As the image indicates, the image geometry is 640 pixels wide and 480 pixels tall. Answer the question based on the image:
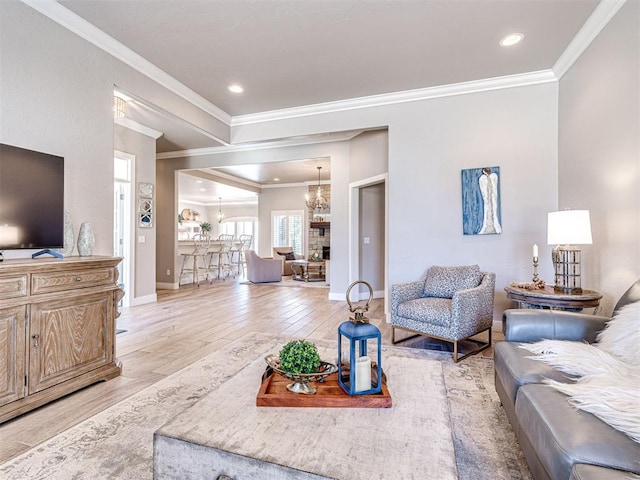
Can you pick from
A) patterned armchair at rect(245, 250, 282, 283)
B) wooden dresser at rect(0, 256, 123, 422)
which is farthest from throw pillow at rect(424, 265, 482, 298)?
patterned armchair at rect(245, 250, 282, 283)

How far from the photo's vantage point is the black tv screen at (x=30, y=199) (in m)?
2.29

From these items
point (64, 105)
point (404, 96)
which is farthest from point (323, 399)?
point (404, 96)

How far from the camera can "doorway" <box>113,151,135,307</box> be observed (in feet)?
16.9

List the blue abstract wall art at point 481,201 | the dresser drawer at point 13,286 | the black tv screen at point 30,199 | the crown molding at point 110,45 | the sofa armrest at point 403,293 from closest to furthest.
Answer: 1. the dresser drawer at point 13,286
2. the black tv screen at point 30,199
3. the crown molding at point 110,45
4. the sofa armrest at point 403,293
5. the blue abstract wall art at point 481,201

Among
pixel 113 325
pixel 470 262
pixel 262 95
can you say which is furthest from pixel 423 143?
pixel 113 325

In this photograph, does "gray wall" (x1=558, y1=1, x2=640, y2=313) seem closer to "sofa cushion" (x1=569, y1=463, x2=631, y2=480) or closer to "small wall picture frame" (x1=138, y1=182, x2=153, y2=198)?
"sofa cushion" (x1=569, y1=463, x2=631, y2=480)

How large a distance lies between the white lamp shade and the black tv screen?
4.01 meters

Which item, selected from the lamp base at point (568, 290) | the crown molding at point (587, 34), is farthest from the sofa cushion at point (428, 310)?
the crown molding at point (587, 34)

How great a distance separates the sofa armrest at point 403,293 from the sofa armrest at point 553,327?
1401 millimetres

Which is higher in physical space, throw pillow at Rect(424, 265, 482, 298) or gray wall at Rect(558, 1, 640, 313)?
gray wall at Rect(558, 1, 640, 313)

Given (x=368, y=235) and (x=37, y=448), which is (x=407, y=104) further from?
(x=37, y=448)

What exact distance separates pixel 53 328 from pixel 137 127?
3.95 metres

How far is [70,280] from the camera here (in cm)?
236

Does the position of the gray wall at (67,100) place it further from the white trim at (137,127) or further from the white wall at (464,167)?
the white wall at (464,167)
